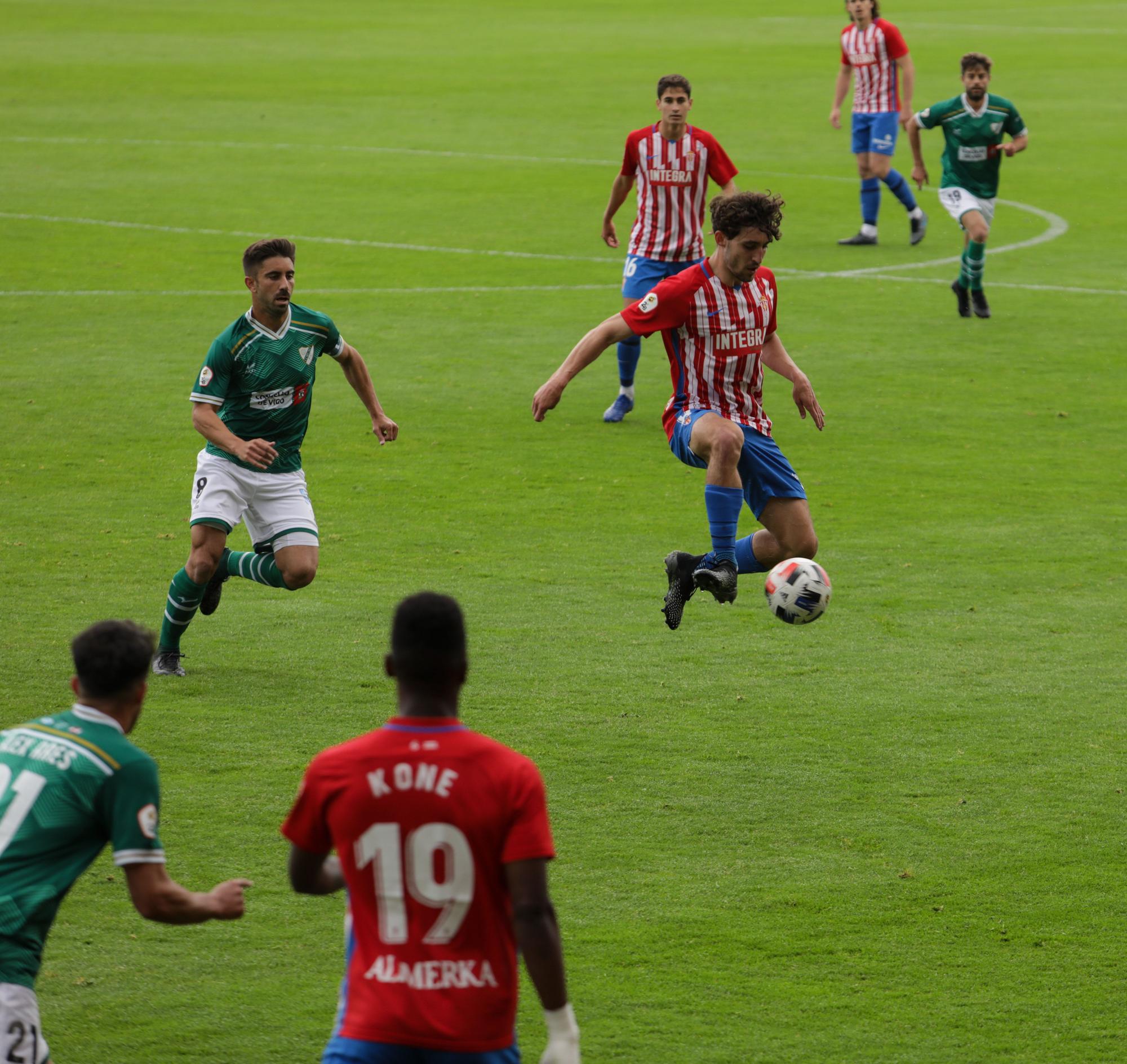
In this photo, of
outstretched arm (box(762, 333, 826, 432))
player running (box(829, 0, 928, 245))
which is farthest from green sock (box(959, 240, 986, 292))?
outstretched arm (box(762, 333, 826, 432))

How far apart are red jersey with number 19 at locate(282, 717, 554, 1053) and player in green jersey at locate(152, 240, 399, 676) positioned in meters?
4.88

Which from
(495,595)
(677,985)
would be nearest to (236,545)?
(495,595)

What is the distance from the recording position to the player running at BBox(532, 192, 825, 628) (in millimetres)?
8336

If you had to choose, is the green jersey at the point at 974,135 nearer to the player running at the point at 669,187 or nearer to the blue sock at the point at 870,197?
the blue sock at the point at 870,197

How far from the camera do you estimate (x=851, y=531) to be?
38.9 feet

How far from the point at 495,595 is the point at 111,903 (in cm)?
436

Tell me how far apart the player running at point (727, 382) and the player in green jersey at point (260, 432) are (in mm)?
1335

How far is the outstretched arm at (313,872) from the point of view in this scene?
13.0ft

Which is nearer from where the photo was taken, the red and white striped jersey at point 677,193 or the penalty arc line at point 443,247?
the red and white striped jersey at point 677,193

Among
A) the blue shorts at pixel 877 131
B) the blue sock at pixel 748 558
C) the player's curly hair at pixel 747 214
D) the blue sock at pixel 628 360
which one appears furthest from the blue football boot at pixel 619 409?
the blue shorts at pixel 877 131

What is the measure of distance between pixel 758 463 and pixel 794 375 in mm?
500

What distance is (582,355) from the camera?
8.25 meters

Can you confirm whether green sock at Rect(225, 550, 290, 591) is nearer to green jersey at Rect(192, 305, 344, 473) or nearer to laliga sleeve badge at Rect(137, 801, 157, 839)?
green jersey at Rect(192, 305, 344, 473)

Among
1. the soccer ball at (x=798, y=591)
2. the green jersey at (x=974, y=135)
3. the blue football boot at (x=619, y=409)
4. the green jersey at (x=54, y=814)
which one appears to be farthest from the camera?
the green jersey at (x=974, y=135)
